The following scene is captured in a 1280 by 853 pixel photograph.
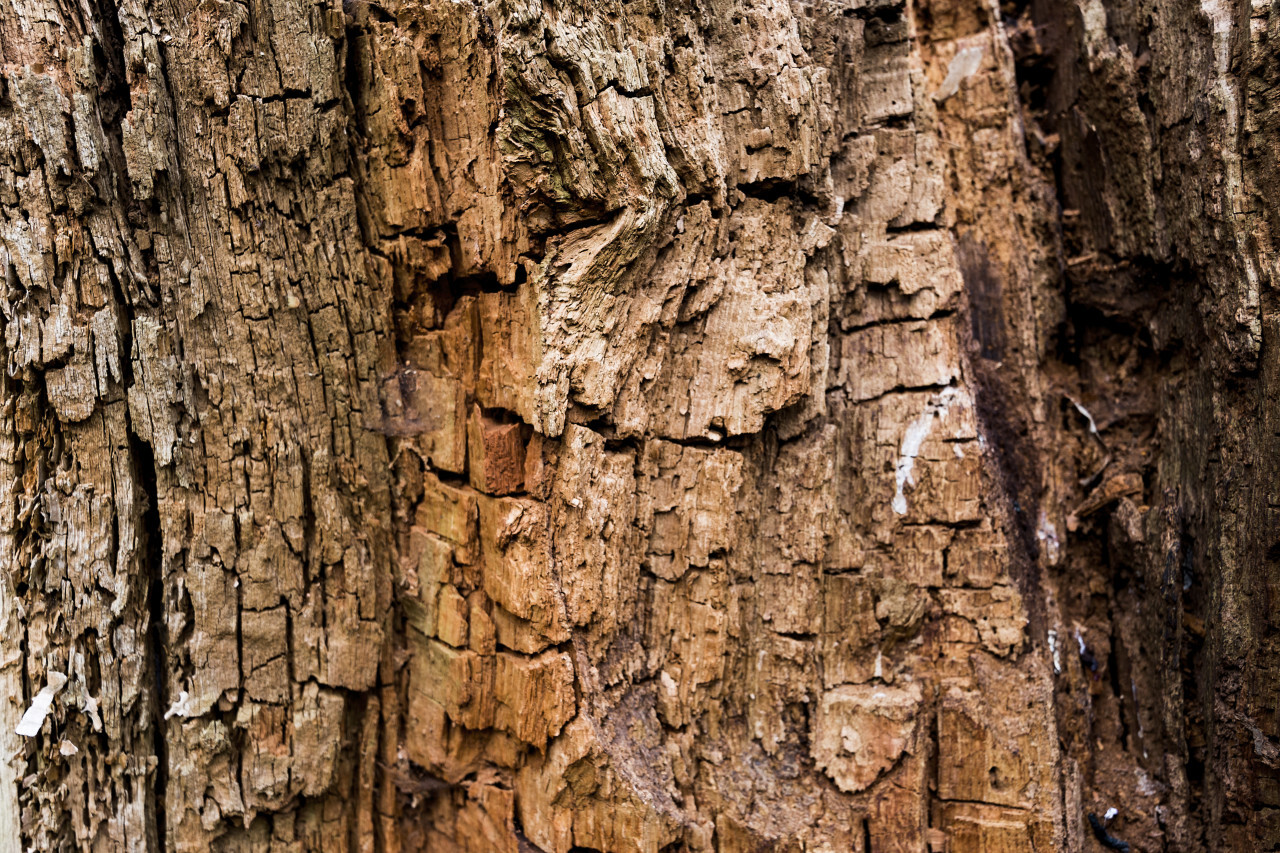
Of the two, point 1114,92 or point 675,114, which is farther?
point 1114,92

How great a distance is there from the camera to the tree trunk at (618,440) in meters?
2.65

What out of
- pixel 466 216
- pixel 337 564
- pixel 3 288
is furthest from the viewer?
pixel 337 564

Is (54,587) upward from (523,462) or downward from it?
downward

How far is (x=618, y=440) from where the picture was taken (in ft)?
9.18

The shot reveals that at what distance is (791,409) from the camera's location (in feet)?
9.72

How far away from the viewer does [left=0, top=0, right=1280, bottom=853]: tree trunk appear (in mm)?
2654

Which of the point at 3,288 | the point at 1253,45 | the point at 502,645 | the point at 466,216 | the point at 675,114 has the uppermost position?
the point at 1253,45

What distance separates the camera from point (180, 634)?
2805 millimetres

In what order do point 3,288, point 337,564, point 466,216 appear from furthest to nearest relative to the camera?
point 337,564 < point 466,216 < point 3,288

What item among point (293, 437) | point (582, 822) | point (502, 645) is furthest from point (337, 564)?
point (582, 822)

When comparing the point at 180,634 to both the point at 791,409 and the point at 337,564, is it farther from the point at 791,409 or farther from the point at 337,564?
the point at 791,409

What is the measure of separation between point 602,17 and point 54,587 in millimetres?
2762

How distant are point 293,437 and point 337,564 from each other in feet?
1.69

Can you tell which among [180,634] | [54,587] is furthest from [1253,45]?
[54,587]
